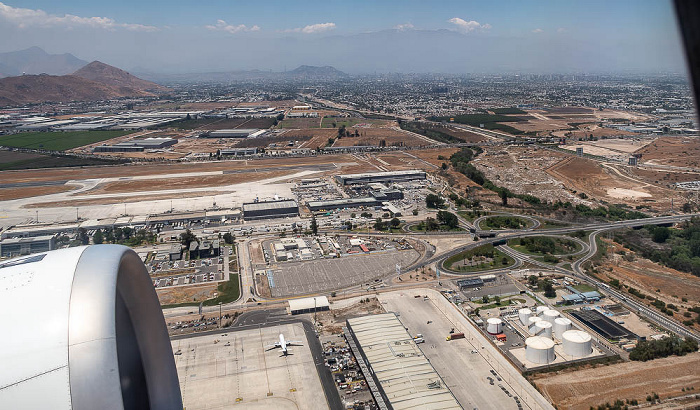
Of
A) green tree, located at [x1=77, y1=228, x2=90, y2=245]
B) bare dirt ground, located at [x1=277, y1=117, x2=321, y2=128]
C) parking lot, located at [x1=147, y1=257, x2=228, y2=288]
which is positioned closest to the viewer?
parking lot, located at [x1=147, y1=257, x2=228, y2=288]

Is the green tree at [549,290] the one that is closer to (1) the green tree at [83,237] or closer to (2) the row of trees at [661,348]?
(2) the row of trees at [661,348]

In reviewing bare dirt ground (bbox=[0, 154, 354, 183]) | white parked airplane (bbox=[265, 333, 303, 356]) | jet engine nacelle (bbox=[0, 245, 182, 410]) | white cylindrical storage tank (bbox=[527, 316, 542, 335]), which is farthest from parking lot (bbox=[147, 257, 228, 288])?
bare dirt ground (bbox=[0, 154, 354, 183])

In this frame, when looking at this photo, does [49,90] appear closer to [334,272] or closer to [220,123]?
[220,123]

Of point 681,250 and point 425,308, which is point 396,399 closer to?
point 425,308

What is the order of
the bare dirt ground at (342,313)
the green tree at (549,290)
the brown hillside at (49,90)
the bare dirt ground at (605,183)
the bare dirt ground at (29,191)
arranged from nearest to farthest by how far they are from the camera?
the bare dirt ground at (342,313), the green tree at (549,290), the bare dirt ground at (605,183), the bare dirt ground at (29,191), the brown hillside at (49,90)

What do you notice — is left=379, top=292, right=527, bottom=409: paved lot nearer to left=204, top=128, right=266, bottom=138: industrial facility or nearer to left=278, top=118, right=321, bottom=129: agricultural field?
left=204, top=128, right=266, bottom=138: industrial facility

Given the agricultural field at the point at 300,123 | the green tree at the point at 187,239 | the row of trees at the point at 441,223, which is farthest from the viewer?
the agricultural field at the point at 300,123

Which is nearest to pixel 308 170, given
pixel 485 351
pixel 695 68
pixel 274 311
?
pixel 274 311

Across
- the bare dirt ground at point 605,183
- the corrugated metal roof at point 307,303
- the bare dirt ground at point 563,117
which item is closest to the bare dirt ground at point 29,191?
the corrugated metal roof at point 307,303
